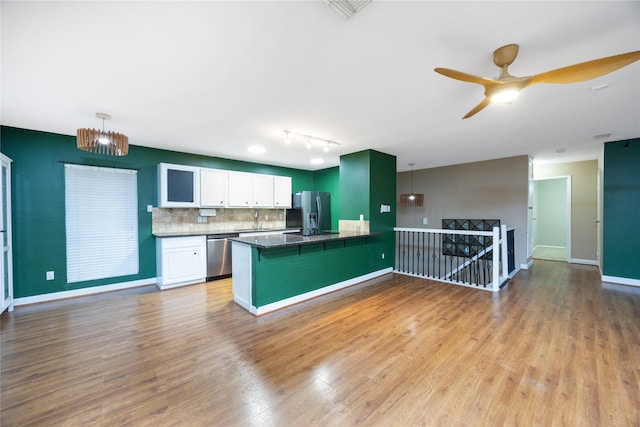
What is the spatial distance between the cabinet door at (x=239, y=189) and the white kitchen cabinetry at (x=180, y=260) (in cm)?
103

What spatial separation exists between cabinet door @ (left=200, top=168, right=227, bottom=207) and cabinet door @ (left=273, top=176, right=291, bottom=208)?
1153 mm

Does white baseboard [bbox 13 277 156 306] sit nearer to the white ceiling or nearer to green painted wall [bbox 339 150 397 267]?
the white ceiling

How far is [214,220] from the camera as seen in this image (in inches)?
212

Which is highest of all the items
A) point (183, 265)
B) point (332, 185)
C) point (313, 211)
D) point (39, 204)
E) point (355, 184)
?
point (332, 185)

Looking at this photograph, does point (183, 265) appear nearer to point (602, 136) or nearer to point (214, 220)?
point (214, 220)

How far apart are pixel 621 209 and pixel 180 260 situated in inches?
296

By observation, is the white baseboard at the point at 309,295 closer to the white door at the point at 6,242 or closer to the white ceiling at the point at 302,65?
the white ceiling at the point at 302,65

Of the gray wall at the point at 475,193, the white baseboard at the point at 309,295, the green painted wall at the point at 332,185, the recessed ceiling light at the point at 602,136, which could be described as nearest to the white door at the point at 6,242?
the white baseboard at the point at 309,295

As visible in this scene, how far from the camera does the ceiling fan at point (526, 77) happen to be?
146 centimetres

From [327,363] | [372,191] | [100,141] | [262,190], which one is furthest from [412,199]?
[100,141]

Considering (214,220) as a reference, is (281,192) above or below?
above

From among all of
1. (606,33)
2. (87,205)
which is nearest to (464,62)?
(606,33)

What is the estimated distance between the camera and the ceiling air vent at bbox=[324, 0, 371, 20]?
4.57 feet

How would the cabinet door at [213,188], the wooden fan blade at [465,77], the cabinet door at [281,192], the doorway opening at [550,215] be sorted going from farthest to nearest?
the doorway opening at [550,215] → the cabinet door at [281,192] → the cabinet door at [213,188] → the wooden fan blade at [465,77]
